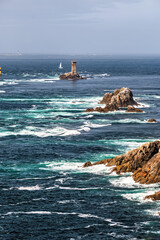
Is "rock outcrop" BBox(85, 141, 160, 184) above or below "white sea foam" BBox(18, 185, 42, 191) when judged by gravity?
above

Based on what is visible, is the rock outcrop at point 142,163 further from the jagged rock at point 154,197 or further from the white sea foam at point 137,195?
the jagged rock at point 154,197

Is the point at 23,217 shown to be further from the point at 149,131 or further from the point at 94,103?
the point at 94,103

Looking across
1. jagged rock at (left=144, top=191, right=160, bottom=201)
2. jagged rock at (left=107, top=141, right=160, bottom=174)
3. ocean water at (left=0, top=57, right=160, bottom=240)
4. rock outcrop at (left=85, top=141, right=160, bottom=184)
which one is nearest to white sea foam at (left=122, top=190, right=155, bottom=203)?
ocean water at (left=0, top=57, right=160, bottom=240)

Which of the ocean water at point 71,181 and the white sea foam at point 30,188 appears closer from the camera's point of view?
the ocean water at point 71,181

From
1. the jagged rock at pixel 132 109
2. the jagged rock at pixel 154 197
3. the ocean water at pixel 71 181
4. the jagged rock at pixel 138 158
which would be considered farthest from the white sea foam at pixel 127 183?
the jagged rock at pixel 132 109

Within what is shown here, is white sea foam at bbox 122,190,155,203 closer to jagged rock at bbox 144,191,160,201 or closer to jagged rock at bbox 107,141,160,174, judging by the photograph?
jagged rock at bbox 144,191,160,201

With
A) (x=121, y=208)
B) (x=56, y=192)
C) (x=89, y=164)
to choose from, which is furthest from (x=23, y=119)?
(x=121, y=208)

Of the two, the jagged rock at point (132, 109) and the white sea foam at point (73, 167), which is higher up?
the jagged rock at point (132, 109)
